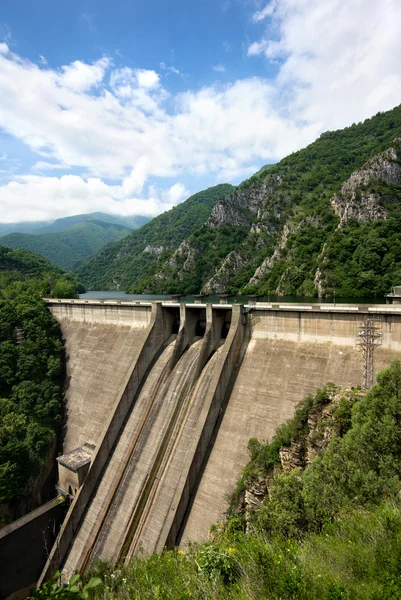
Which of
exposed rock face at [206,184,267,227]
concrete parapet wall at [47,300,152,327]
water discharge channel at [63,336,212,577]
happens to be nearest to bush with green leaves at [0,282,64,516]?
concrete parapet wall at [47,300,152,327]

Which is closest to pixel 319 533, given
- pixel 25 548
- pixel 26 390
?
pixel 25 548

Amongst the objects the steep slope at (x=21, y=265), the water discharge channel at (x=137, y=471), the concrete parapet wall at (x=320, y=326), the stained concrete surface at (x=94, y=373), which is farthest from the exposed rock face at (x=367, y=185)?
the steep slope at (x=21, y=265)

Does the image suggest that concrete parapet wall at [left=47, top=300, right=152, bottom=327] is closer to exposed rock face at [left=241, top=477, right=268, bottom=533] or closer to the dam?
the dam

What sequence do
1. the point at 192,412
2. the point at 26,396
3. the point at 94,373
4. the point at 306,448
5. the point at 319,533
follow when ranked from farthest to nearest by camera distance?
the point at 94,373
the point at 26,396
the point at 192,412
the point at 306,448
the point at 319,533

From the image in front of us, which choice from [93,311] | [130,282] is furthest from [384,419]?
[130,282]

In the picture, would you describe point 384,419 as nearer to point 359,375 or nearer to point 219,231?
point 359,375

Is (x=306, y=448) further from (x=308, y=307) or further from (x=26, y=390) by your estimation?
(x=26, y=390)
